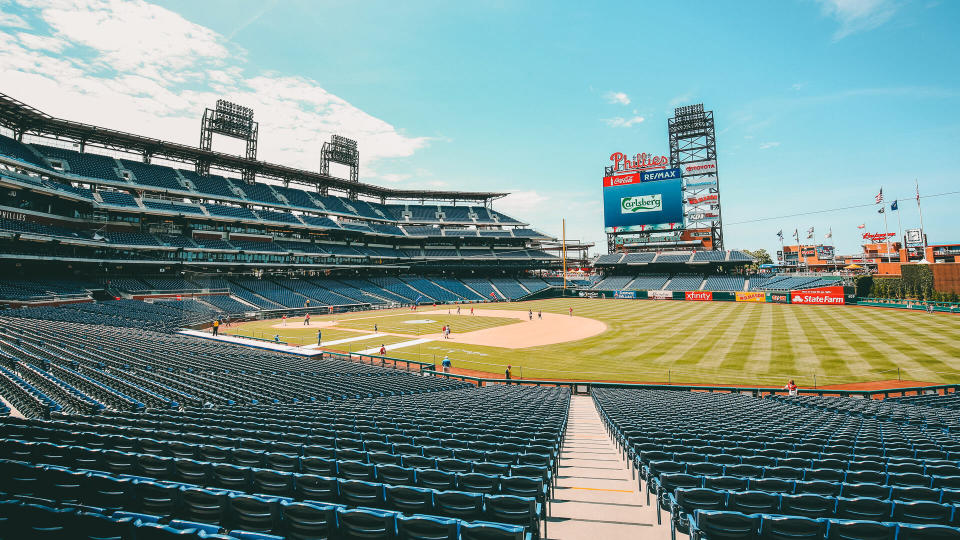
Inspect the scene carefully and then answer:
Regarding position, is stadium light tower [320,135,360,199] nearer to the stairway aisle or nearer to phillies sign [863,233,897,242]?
the stairway aisle

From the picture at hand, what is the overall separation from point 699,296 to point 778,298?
34.6ft

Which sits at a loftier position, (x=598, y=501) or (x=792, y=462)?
(x=792, y=462)

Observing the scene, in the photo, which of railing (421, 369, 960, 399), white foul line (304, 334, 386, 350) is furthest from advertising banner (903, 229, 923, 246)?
white foul line (304, 334, 386, 350)

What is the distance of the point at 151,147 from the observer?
58.8m

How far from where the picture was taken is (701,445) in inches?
327

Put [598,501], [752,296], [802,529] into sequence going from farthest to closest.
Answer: [752,296]
[598,501]
[802,529]

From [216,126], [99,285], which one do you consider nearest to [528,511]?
[99,285]

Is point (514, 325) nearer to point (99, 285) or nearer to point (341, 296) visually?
point (341, 296)

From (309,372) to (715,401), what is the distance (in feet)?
57.5

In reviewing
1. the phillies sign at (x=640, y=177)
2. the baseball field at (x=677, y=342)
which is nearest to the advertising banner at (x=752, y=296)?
the baseball field at (x=677, y=342)

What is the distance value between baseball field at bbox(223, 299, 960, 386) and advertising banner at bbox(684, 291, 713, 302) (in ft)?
40.0

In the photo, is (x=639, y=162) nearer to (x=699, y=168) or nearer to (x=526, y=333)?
(x=699, y=168)

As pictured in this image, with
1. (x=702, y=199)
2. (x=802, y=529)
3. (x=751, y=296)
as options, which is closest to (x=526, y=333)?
(x=802, y=529)

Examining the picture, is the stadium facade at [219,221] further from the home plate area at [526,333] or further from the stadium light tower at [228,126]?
the home plate area at [526,333]
